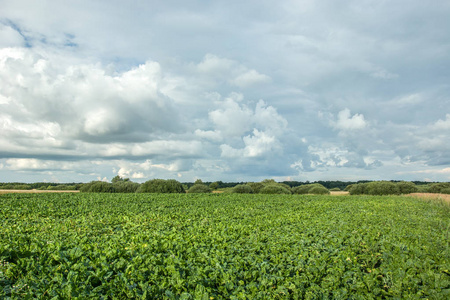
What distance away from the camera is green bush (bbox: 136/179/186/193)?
44094 mm

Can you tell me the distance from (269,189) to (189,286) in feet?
149

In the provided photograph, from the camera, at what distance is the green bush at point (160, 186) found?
145 ft

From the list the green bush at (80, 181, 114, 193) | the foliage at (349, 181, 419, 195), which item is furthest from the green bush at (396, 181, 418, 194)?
the green bush at (80, 181, 114, 193)

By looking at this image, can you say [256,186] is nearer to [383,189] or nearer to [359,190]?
[359,190]

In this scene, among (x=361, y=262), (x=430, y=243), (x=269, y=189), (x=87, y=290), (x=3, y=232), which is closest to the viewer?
(x=87, y=290)

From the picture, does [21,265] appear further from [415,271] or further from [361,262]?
[415,271]

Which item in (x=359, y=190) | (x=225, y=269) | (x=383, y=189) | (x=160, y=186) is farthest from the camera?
(x=359, y=190)

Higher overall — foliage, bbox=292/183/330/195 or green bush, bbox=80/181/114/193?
green bush, bbox=80/181/114/193

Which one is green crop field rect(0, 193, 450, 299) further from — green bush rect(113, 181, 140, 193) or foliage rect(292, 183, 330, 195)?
foliage rect(292, 183, 330, 195)

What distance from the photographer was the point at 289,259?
672 centimetres

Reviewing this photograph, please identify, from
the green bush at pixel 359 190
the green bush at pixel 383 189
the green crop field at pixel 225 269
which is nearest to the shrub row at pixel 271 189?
the green bush at pixel 359 190

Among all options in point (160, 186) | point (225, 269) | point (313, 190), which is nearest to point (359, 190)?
point (313, 190)

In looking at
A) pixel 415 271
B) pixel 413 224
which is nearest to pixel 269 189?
pixel 413 224

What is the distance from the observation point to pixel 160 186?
145 ft
